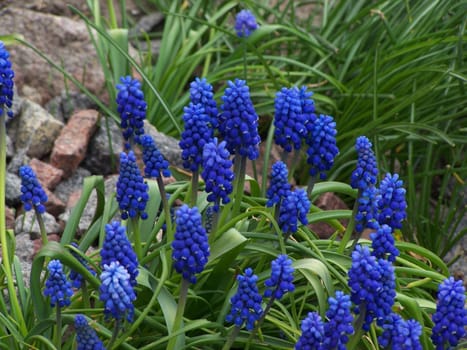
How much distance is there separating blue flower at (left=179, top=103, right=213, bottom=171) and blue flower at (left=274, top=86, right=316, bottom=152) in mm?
306

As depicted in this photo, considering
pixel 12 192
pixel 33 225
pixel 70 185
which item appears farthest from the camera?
pixel 70 185

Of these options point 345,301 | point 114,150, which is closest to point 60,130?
point 114,150

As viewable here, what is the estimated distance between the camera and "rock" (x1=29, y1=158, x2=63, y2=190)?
5.61 m

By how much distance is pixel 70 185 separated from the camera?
228 inches

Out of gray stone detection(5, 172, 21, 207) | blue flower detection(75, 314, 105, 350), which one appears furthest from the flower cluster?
gray stone detection(5, 172, 21, 207)

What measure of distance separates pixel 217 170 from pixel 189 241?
45 centimetres

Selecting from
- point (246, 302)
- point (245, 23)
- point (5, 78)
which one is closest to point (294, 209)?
point (246, 302)

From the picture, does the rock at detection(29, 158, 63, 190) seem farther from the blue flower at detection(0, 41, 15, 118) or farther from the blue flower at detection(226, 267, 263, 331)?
the blue flower at detection(226, 267, 263, 331)

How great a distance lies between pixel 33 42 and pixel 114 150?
1.30 m

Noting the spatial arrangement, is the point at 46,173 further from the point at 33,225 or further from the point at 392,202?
the point at 392,202

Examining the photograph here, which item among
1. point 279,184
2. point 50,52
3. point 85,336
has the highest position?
point 279,184

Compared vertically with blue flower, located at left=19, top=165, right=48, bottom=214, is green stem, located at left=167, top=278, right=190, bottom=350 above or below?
below

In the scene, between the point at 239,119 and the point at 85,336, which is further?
the point at 239,119

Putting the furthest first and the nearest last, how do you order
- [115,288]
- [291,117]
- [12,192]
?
[12,192]
[291,117]
[115,288]
